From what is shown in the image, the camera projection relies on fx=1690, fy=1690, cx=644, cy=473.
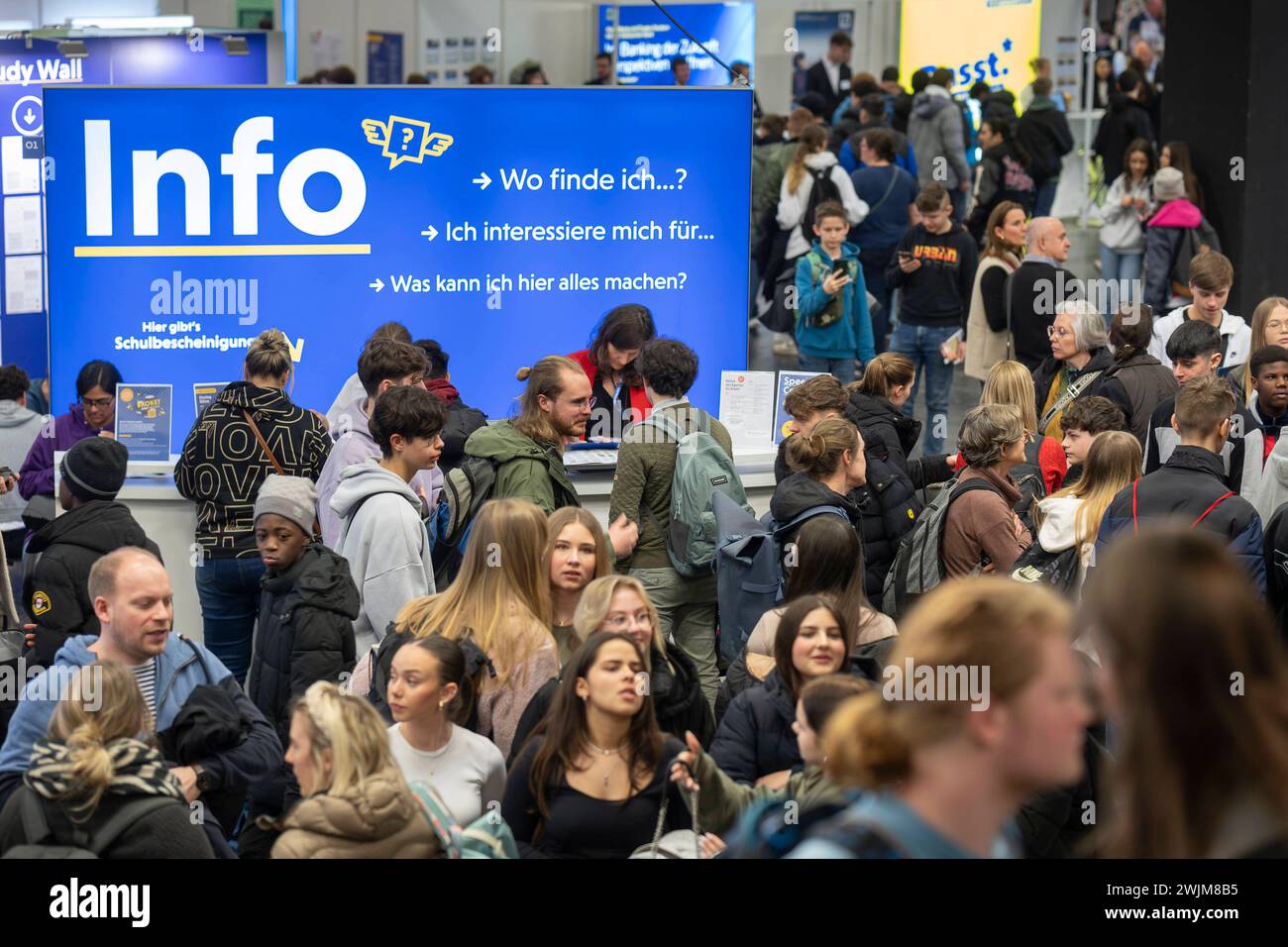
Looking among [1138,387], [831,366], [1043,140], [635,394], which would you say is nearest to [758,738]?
[635,394]

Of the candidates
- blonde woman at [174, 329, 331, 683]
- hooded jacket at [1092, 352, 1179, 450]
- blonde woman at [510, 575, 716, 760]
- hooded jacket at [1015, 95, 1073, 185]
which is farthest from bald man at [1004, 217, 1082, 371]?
blonde woman at [510, 575, 716, 760]

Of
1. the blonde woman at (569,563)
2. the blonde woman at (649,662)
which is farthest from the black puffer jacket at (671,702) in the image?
the blonde woman at (569,563)

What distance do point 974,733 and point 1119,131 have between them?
1382 centimetres

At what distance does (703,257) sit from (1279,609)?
3953mm

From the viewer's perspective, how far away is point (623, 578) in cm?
471

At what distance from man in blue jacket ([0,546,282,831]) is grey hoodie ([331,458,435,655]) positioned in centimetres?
89

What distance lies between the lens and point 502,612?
4863 mm

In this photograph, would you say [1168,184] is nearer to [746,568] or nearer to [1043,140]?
[1043,140]

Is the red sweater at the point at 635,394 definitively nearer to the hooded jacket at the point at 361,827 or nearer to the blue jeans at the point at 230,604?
the blue jeans at the point at 230,604

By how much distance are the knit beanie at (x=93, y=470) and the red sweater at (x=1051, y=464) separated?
125 inches

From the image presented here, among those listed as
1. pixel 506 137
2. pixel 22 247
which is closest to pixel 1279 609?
pixel 506 137
